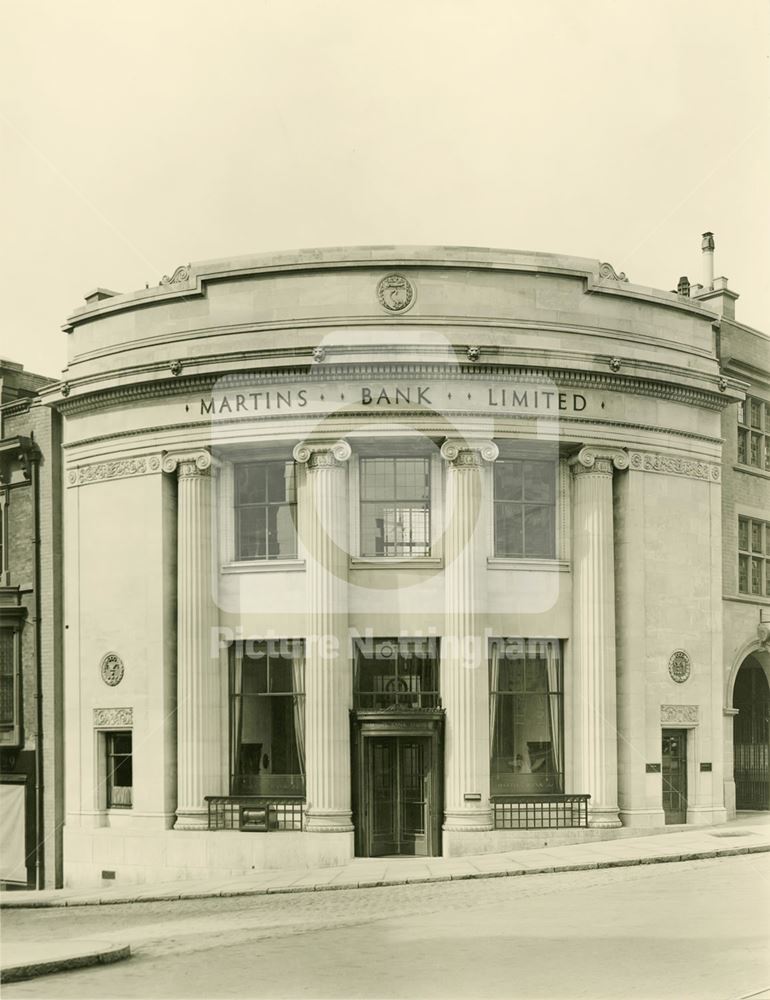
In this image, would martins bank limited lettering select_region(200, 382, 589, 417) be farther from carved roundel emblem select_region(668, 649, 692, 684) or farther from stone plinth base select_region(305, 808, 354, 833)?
stone plinth base select_region(305, 808, 354, 833)

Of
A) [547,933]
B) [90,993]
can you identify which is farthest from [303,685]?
[90,993]

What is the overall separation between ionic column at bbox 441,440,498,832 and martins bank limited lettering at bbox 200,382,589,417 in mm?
925

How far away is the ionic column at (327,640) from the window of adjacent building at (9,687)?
8349mm

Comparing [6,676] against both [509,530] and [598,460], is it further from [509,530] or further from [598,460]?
[598,460]

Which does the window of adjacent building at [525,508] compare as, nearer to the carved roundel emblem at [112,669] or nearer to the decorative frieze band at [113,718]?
the carved roundel emblem at [112,669]

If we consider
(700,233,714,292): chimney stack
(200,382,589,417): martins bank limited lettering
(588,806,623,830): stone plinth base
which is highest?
(700,233,714,292): chimney stack

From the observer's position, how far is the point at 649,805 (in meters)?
28.4

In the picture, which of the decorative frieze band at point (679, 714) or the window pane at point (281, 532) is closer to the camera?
the window pane at point (281, 532)

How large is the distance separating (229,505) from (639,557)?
30.1ft

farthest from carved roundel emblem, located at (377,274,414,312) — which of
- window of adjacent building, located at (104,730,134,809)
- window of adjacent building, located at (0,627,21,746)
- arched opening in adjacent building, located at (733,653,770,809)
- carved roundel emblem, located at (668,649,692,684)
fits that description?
arched opening in adjacent building, located at (733,653,770,809)

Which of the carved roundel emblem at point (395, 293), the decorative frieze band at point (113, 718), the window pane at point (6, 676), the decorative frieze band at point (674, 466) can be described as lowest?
the decorative frieze band at point (113, 718)

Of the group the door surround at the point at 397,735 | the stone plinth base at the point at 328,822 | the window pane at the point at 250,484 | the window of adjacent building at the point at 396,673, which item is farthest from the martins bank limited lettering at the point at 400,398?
the stone plinth base at the point at 328,822

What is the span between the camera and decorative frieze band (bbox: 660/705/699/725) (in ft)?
95.4

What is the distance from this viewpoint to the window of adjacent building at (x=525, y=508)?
28.6 meters
